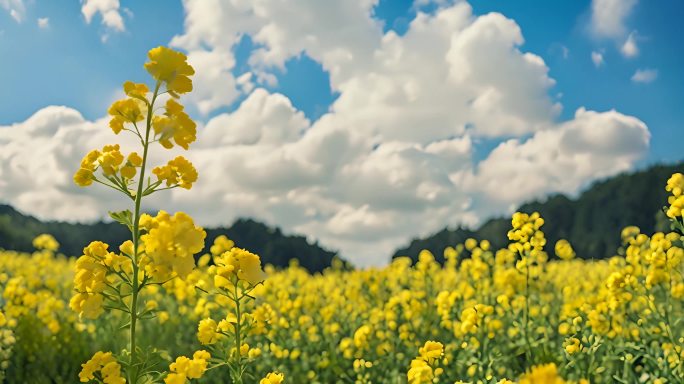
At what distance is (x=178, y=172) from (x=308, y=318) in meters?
4.46

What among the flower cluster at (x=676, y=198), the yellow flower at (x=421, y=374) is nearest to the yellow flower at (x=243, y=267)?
the yellow flower at (x=421, y=374)

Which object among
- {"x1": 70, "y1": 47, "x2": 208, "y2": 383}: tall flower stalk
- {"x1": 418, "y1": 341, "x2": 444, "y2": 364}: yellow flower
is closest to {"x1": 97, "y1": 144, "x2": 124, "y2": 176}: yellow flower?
{"x1": 70, "y1": 47, "x2": 208, "y2": 383}: tall flower stalk

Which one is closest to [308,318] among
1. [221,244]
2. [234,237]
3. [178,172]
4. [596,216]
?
[221,244]

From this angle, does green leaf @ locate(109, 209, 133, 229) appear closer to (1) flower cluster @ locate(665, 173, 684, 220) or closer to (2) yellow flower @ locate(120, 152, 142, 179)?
(2) yellow flower @ locate(120, 152, 142, 179)

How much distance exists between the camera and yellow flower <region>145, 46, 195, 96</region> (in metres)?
2.72

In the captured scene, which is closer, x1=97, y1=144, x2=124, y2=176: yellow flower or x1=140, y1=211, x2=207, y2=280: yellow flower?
x1=140, y1=211, x2=207, y2=280: yellow flower

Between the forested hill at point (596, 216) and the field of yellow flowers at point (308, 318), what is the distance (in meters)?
12.8

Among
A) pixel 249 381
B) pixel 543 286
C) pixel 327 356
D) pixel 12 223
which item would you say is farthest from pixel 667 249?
pixel 12 223

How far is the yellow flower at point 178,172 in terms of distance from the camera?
2740 millimetres

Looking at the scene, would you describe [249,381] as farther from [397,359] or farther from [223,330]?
[223,330]

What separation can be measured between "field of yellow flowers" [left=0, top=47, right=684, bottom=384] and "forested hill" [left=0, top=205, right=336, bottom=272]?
14.4m

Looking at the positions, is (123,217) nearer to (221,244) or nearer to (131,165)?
(131,165)

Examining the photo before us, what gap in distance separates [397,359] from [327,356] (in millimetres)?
691

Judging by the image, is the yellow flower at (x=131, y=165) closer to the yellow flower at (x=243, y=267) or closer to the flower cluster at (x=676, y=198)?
the yellow flower at (x=243, y=267)
